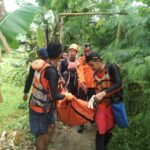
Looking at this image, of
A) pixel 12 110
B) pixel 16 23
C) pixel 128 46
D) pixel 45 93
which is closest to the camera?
pixel 45 93

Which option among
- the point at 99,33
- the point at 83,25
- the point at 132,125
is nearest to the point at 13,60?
the point at 83,25

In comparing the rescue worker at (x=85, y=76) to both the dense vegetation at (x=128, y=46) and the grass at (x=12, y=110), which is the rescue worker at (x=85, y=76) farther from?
the grass at (x=12, y=110)

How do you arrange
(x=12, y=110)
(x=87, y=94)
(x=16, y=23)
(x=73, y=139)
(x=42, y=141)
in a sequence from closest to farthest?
(x=42, y=141) → (x=16, y=23) → (x=73, y=139) → (x=87, y=94) → (x=12, y=110)

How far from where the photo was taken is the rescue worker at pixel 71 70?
7.33 metres

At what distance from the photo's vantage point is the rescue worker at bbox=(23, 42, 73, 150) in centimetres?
489

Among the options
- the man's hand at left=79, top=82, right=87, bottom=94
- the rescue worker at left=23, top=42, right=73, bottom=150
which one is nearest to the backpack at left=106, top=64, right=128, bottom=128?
the rescue worker at left=23, top=42, right=73, bottom=150

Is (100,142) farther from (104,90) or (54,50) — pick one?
(54,50)

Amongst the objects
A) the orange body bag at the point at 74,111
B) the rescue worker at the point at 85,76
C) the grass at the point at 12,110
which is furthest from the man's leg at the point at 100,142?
the grass at the point at 12,110

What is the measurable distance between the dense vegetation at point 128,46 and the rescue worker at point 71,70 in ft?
1.97

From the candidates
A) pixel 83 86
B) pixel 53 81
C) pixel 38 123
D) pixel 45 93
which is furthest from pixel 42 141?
pixel 83 86

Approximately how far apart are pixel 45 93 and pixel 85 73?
2099 millimetres

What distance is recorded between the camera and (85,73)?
23.0 ft

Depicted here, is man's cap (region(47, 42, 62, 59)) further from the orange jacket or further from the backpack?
the orange jacket

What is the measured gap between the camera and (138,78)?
5047mm
